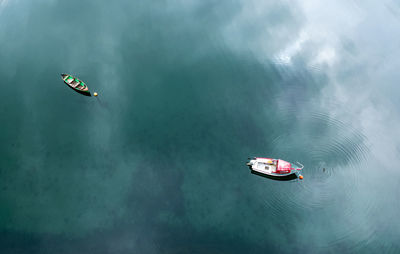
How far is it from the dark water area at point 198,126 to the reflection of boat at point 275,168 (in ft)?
3.79

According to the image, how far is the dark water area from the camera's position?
3594cm

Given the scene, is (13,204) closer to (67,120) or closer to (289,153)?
(67,120)

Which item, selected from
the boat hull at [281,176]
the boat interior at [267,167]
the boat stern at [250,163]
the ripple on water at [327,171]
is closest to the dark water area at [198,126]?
the ripple on water at [327,171]

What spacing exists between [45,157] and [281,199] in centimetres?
3300

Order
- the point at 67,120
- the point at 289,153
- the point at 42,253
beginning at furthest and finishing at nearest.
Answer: the point at 67,120
the point at 289,153
the point at 42,253

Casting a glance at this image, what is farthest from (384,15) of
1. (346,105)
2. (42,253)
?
(42,253)

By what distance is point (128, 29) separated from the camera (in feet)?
170

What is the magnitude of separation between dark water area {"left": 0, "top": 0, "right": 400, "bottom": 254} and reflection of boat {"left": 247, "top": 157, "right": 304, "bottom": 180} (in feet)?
3.79

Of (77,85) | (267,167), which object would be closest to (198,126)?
(267,167)

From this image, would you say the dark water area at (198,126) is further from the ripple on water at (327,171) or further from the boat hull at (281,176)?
the boat hull at (281,176)

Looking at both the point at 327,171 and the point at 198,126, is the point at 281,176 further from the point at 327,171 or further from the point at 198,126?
the point at 198,126

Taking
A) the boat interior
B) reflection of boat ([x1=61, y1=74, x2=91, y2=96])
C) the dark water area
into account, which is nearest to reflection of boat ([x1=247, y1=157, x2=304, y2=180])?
the boat interior

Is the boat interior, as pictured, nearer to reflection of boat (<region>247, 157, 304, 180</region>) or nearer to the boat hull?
reflection of boat (<region>247, 157, 304, 180</region>)

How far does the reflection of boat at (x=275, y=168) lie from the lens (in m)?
38.3
